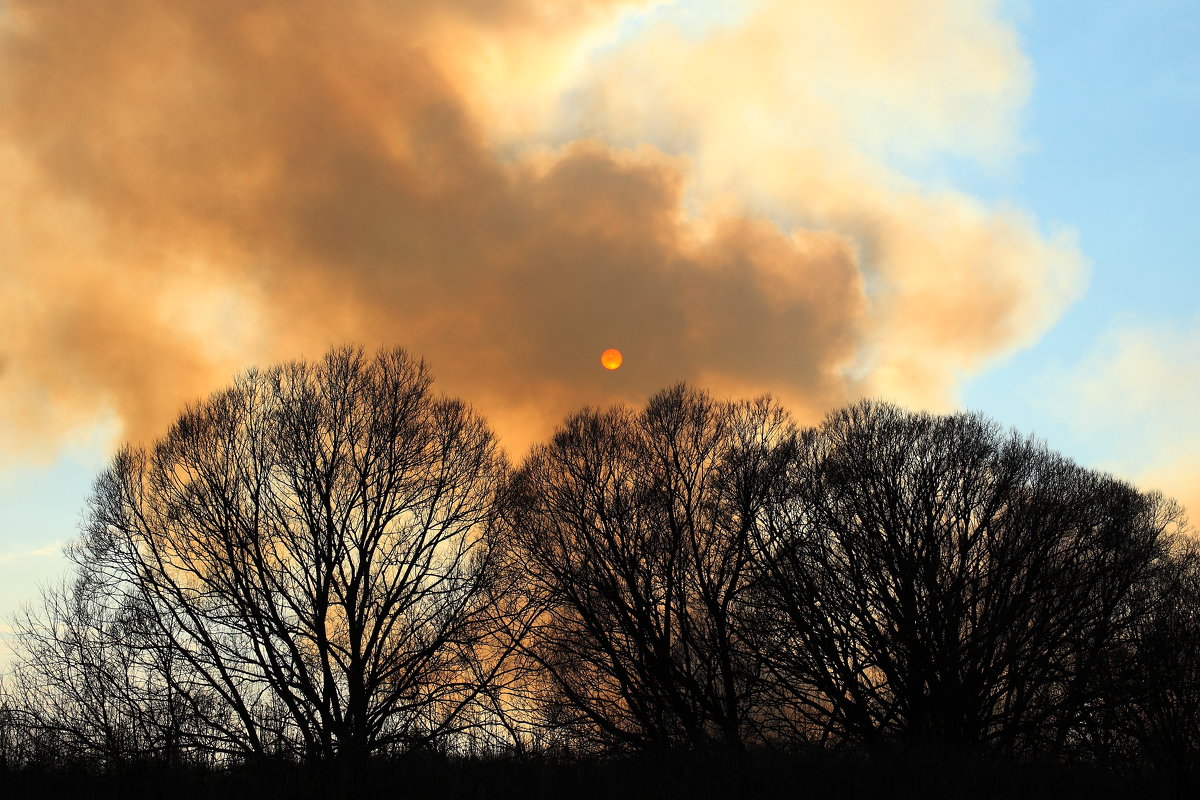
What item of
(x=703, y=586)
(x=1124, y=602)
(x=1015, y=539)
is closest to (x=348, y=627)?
(x=703, y=586)

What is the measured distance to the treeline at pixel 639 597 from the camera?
988 inches

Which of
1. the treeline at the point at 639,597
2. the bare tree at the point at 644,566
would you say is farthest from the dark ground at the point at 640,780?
the bare tree at the point at 644,566

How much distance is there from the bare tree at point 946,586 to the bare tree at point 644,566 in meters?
1.91

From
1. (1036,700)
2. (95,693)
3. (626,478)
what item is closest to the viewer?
(95,693)

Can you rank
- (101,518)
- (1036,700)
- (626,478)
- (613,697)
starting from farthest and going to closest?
(626,478) → (613,697) → (1036,700) → (101,518)

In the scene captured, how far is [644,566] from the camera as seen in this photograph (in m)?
35.6

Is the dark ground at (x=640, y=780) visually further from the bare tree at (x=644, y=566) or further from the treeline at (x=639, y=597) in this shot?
the bare tree at (x=644, y=566)

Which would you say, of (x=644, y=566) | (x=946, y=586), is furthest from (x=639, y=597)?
(x=946, y=586)

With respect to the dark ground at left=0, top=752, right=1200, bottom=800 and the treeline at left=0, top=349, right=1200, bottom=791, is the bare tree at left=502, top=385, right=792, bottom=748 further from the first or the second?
the dark ground at left=0, top=752, right=1200, bottom=800

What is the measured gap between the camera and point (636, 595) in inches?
1362

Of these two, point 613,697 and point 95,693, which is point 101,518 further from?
point 613,697

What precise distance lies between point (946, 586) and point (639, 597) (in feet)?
38.8

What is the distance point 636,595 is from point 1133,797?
18.4 meters

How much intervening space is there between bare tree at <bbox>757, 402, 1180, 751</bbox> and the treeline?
0.41 ft
